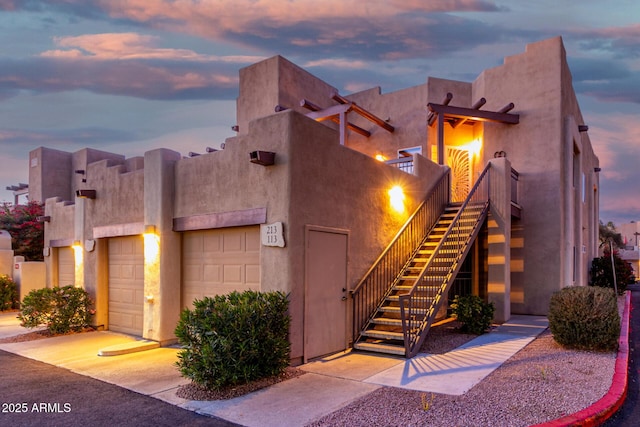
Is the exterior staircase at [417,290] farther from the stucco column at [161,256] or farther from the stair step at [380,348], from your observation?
the stucco column at [161,256]

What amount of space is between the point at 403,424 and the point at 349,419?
1.84ft

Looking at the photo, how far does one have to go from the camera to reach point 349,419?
173 inches

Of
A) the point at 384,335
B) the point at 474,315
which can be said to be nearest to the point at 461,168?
the point at 474,315

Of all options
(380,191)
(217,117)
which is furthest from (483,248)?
(217,117)

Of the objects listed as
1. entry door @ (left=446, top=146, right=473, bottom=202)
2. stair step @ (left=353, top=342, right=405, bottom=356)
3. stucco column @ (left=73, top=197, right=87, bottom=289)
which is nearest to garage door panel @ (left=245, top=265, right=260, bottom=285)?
stair step @ (left=353, top=342, right=405, bottom=356)

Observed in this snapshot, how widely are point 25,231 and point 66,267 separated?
7227mm

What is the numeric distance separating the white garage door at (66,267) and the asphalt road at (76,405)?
6044 mm

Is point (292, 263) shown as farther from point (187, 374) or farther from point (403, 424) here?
point (403, 424)

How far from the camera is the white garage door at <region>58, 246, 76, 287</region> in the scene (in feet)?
40.1

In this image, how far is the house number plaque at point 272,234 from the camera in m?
6.62

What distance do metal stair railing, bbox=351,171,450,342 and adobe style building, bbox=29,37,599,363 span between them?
0.04m

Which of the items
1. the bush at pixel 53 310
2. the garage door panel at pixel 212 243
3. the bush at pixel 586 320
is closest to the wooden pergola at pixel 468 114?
the bush at pixel 586 320

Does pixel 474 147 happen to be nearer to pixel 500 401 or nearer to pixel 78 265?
pixel 500 401

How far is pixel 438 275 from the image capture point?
9.11m
